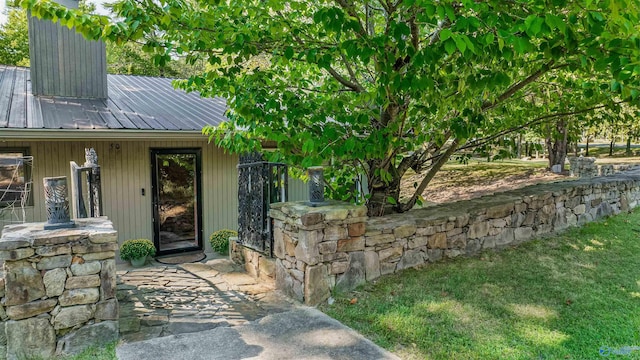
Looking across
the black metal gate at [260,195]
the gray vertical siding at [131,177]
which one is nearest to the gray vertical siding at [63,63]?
the gray vertical siding at [131,177]

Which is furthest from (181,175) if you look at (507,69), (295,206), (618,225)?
(618,225)

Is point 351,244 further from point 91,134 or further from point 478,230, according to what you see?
point 91,134

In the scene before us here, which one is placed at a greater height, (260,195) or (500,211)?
(260,195)

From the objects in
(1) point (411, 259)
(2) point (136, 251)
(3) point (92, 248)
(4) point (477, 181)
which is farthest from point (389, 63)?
(4) point (477, 181)

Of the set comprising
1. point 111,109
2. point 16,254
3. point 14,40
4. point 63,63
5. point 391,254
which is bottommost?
point 391,254

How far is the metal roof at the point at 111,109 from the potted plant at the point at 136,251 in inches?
70.9

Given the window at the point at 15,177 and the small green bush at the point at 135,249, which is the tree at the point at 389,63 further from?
the window at the point at 15,177

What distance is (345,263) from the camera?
4.38 meters

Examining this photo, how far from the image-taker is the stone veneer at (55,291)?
307 centimetres

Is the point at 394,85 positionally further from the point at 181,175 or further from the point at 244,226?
the point at 181,175

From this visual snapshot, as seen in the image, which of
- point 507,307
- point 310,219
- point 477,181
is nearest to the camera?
point 507,307

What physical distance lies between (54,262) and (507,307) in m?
3.80

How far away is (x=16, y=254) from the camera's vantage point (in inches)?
120

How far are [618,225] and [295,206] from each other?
5.84m
